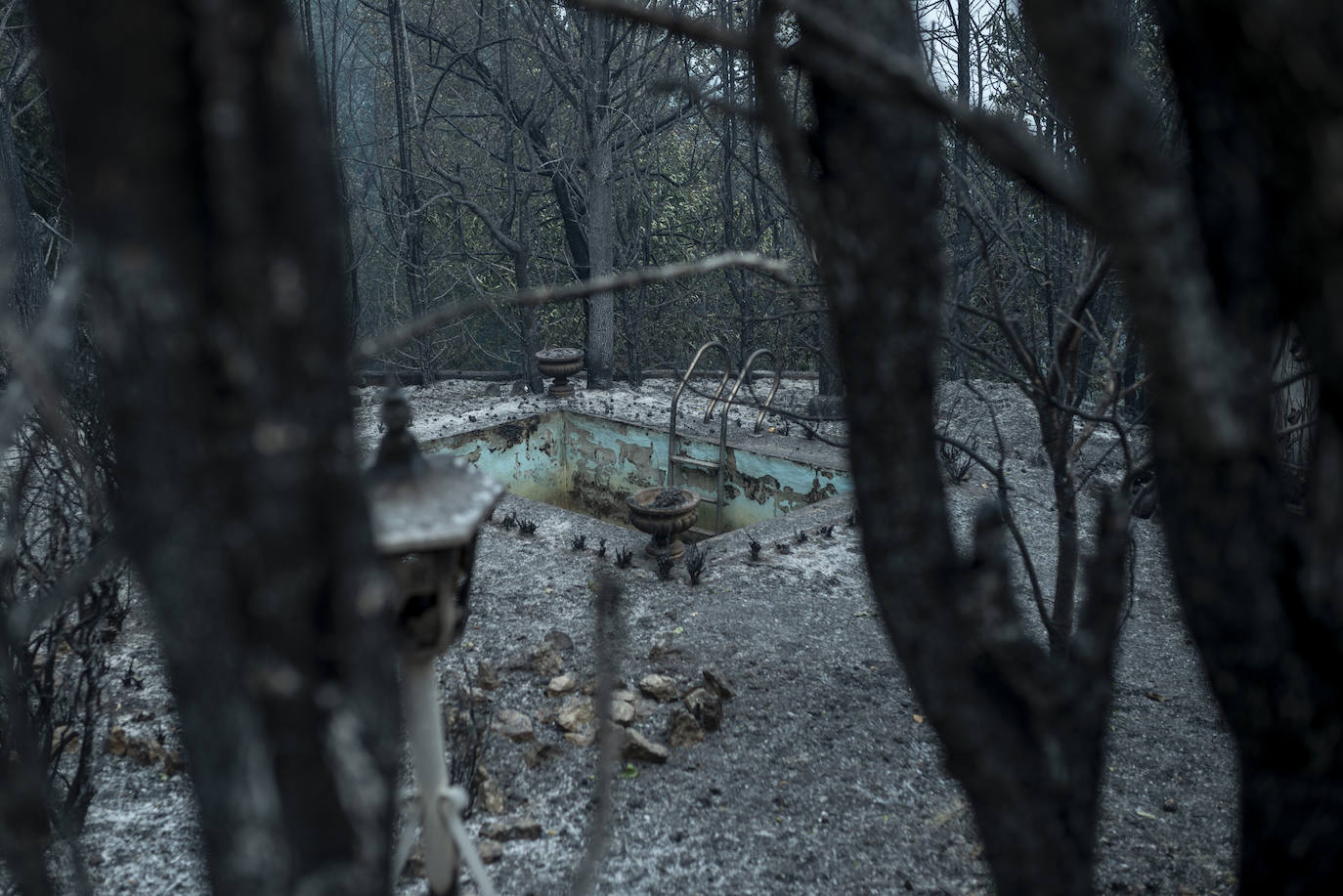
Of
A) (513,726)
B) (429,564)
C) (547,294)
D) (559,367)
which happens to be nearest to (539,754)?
(513,726)

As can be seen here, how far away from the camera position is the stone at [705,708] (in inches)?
177

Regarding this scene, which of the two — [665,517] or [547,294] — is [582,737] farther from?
[547,294]

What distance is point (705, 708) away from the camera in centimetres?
451

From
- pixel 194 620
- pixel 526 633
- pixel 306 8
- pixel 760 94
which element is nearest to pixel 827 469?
pixel 526 633

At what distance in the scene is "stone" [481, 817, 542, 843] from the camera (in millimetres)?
3760

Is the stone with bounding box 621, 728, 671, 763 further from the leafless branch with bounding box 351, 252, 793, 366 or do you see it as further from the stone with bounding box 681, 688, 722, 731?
the leafless branch with bounding box 351, 252, 793, 366

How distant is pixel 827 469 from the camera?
826 centimetres

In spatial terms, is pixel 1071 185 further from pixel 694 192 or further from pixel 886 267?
pixel 694 192

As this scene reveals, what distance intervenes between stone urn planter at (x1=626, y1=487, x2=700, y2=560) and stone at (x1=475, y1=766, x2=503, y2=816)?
275 centimetres

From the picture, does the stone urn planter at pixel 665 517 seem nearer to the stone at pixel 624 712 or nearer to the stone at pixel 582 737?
the stone at pixel 624 712

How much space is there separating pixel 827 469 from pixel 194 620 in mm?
7567

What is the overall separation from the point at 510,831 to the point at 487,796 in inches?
8.6

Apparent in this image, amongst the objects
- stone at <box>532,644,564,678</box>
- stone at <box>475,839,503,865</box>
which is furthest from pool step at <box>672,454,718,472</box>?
stone at <box>475,839,503,865</box>

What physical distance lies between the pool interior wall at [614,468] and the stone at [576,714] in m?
4.10
